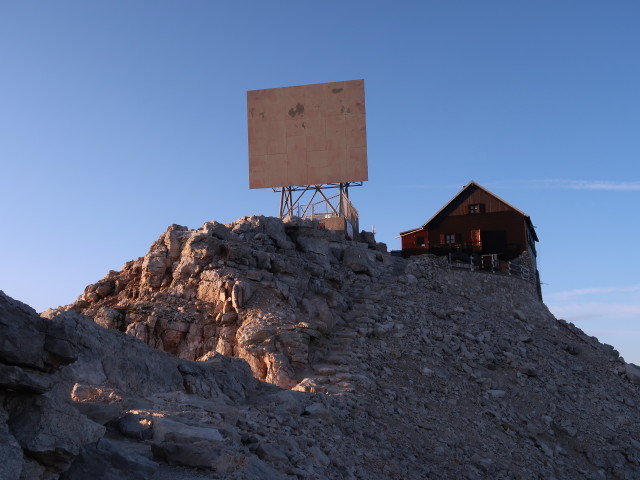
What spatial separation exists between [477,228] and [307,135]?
621 inches

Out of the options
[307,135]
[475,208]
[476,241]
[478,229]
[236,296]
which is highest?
[307,135]

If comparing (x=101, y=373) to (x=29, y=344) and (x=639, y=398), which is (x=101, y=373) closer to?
(x=29, y=344)

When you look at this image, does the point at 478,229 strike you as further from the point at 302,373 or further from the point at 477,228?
the point at 302,373

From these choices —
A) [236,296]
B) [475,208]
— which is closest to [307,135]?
[475,208]

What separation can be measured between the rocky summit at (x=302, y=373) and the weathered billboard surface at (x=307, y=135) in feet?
16.4

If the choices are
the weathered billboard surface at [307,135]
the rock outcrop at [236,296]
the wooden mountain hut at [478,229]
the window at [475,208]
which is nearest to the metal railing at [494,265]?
the wooden mountain hut at [478,229]

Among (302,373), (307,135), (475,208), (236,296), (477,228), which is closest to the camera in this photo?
(302,373)

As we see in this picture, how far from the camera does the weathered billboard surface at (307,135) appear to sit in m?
39.1

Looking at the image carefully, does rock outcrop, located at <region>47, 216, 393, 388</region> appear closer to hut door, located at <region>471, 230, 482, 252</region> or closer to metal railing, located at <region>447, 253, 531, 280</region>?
metal railing, located at <region>447, 253, 531, 280</region>

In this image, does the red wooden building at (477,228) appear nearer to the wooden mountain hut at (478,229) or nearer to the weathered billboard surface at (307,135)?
the wooden mountain hut at (478,229)

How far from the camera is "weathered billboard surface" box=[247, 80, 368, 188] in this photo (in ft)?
128

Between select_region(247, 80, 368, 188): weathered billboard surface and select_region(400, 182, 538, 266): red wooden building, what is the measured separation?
10705 millimetres

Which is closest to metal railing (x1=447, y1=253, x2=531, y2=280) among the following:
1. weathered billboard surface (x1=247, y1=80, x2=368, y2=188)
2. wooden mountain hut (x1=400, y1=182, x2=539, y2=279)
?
wooden mountain hut (x1=400, y1=182, x2=539, y2=279)

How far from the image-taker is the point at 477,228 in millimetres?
47656
